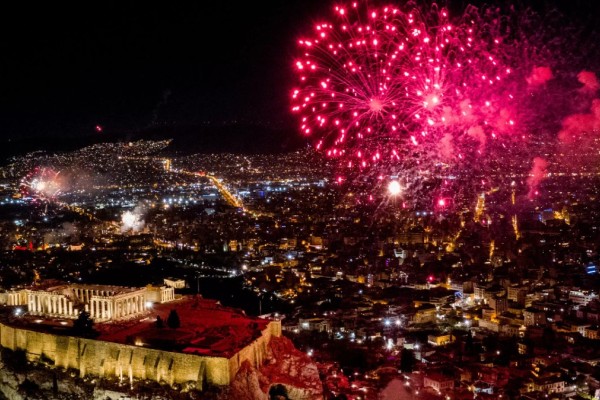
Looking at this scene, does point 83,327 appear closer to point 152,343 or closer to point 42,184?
point 152,343

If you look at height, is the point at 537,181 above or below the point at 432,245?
above

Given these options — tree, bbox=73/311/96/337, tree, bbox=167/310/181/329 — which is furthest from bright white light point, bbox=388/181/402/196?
tree, bbox=73/311/96/337

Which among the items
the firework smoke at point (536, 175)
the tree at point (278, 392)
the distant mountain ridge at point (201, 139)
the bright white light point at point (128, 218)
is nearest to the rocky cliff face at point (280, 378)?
the tree at point (278, 392)

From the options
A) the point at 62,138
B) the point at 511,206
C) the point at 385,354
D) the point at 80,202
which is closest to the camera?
the point at 385,354

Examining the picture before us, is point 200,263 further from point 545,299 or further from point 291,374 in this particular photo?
point 291,374

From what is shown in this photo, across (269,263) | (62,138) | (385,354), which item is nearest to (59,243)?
(269,263)

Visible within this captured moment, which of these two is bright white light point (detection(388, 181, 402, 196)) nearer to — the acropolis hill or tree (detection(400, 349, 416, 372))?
tree (detection(400, 349, 416, 372))
